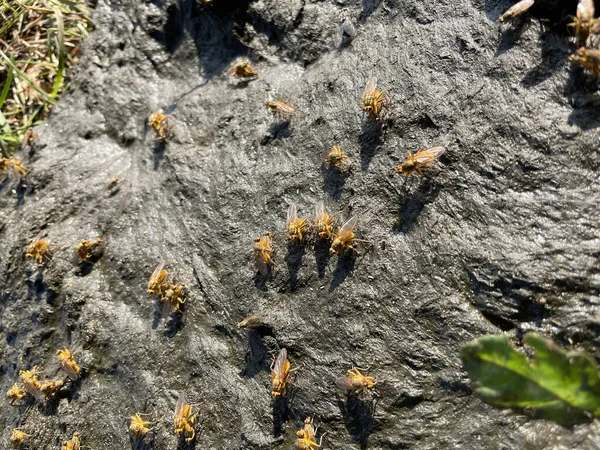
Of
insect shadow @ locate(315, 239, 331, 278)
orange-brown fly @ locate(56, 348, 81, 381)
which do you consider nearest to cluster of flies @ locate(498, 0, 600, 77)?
insect shadow @ locate(315, 239, 331, 278)

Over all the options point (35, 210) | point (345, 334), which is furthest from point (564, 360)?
point (35, 210)

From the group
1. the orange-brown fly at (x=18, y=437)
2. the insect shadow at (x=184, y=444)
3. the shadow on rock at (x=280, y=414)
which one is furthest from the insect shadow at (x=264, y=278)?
the orange-brown fly at (x=18, y=437)

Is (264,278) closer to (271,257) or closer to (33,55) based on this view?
(271,257)

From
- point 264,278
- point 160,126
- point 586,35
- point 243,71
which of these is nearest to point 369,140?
point 264,278

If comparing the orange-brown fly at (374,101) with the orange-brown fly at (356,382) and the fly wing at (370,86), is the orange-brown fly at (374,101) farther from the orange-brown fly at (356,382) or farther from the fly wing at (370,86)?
the orange-brown fly at (356,382)

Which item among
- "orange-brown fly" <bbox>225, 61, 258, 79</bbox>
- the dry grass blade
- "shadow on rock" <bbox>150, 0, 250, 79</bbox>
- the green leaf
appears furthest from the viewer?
the dry grass blade

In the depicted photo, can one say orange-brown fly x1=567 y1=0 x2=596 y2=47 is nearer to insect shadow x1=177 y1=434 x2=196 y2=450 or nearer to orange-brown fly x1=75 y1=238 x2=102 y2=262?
insect shadow x1=177 y1=434 x2=196 y2=450
